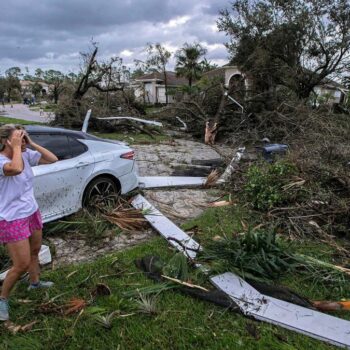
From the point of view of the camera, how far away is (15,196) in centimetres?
292

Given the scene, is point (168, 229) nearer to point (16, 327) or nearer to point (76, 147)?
point (76, 147)

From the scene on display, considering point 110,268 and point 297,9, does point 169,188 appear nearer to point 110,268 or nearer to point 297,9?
point 110,268

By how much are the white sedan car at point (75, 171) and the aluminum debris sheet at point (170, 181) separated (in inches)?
53.6

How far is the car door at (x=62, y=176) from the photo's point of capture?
4621 mm

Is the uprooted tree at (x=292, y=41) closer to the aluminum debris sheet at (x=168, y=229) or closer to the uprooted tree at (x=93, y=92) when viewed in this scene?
the uprooted tree at (x=93, y=92)

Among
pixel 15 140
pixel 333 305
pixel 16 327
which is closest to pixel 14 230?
pixel 15 140

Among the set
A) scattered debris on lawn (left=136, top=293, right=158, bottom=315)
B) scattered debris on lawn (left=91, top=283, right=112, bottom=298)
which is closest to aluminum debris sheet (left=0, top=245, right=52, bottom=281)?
scattered debris on lawn (left=91, top=283, right=112, bottom=298)

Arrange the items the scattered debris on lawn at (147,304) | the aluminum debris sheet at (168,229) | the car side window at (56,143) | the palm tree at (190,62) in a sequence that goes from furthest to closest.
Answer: the palm tree at (190,62), the car side window at (56,143), the aluminum debris sheet at (168,229), the scattered debris on lawn at (147,304)

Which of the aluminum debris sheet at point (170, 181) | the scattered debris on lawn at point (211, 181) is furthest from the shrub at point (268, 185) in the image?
the aluminum debris sheet at point (170, 181)

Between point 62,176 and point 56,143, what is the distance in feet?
1.60

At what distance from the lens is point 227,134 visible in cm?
1466

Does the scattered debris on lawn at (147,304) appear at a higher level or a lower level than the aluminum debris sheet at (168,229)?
lower

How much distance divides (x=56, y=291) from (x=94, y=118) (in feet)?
44.7

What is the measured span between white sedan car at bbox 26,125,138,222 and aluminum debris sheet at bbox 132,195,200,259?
449 millimetres
